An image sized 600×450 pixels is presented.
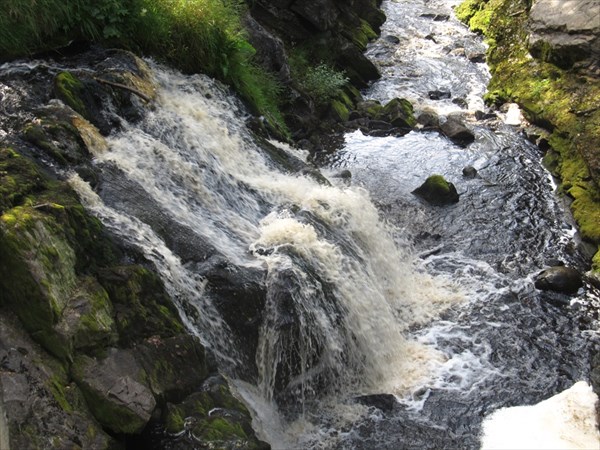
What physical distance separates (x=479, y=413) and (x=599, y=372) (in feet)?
5.60

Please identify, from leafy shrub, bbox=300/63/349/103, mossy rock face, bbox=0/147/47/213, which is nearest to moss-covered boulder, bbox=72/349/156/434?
mossy rock face, bbox=0/147/47/213

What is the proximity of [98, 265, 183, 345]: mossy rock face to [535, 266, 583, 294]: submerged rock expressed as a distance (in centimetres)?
680

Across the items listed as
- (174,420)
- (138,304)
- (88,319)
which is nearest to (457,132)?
(138,304)

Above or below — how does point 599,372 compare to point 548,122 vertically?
below

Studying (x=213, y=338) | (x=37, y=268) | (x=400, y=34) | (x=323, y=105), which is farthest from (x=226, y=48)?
(x=400, y=34)

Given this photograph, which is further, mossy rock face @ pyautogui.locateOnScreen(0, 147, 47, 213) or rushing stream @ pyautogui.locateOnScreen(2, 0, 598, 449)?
rushing stream @ pyautogui.locateOnScreen(2, 0, 598, 449)

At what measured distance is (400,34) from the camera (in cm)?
2598

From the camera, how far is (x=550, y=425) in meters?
7.38

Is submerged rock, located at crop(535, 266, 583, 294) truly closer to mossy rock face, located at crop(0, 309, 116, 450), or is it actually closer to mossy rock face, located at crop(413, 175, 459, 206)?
mossy rock face, located at crop(413, 175, 459, 206)

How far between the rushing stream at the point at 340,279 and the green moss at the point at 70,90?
68cm

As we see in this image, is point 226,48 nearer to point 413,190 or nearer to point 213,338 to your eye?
point 413,190

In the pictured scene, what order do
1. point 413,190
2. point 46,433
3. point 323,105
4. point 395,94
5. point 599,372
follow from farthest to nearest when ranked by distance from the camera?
point 395,94
point 323,105
point 413,190
point 599,372
point 46,433

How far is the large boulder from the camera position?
52.2 feet

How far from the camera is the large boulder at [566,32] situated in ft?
52.2
